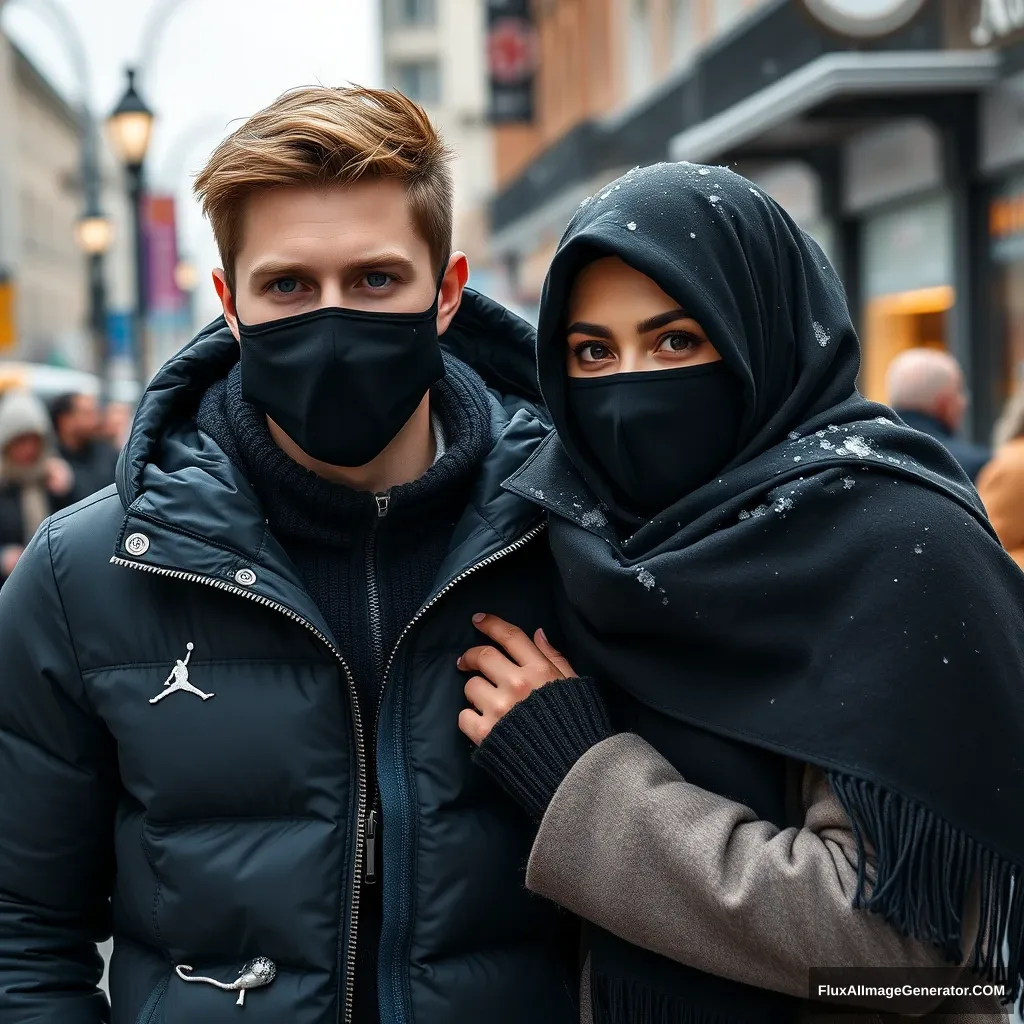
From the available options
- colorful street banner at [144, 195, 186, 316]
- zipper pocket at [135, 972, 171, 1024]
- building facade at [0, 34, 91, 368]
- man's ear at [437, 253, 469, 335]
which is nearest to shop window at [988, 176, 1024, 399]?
man's ear at [437, 253, 469, 335]

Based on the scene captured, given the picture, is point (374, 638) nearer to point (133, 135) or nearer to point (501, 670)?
point (501, 670)

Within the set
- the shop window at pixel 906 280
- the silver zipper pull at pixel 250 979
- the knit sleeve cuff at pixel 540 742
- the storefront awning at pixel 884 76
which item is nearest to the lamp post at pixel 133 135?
the storefront awning at pixel 884 76

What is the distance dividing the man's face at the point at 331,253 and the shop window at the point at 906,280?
10.3m

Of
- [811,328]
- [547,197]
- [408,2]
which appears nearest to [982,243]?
[811,328]

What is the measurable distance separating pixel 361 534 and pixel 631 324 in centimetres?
54

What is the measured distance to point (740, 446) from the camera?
7.67 ft

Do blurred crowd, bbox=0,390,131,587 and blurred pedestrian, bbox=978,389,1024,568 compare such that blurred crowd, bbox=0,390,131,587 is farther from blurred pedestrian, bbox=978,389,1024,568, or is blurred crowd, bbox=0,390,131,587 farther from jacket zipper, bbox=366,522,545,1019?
jacket zipper, bbox=366,522,545,1019

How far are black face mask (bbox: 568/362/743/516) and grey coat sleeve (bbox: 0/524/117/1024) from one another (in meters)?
0.88

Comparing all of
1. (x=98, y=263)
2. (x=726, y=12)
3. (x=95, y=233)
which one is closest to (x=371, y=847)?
(x=726, y=12)

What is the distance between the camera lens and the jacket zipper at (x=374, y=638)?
222 centimetres

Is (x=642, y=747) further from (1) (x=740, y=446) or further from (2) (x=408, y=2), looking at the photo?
(2) (x=408, y=2)

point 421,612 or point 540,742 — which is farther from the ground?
point 421,612

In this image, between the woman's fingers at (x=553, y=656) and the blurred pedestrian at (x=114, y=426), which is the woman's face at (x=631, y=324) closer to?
the woman's fingers at (x=553, y=656)

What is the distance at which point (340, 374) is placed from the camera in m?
2.33
